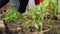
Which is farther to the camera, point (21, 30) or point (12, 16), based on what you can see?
point (12, 16)

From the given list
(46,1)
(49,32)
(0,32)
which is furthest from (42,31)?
(0,32)

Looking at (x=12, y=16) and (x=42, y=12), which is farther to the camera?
(x=12, y=16)

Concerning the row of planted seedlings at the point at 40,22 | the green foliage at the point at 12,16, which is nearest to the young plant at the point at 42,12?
the row of planted seedlings at the point at 40,22

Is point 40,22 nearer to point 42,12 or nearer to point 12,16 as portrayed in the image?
point 42,12

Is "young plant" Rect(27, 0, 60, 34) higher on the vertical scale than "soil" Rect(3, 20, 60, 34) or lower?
higher

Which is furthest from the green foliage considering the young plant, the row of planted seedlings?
the young plant

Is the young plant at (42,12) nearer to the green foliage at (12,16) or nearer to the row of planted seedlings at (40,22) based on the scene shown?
the row of planted seedlings at (40,22)

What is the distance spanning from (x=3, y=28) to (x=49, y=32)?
27 cm

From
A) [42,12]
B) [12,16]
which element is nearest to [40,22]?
[42,12]

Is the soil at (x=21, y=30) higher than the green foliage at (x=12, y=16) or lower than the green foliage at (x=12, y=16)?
lower

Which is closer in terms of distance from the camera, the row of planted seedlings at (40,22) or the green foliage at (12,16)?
the row of planted seedlings at (40,22)

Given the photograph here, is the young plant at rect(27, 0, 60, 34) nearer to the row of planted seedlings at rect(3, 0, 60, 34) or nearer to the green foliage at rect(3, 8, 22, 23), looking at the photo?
the row of planted seedlings at rect(3, 0, 60, 34)

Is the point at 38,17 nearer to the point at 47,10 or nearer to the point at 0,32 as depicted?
the point at 47,10

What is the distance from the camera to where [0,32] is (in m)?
1.04
